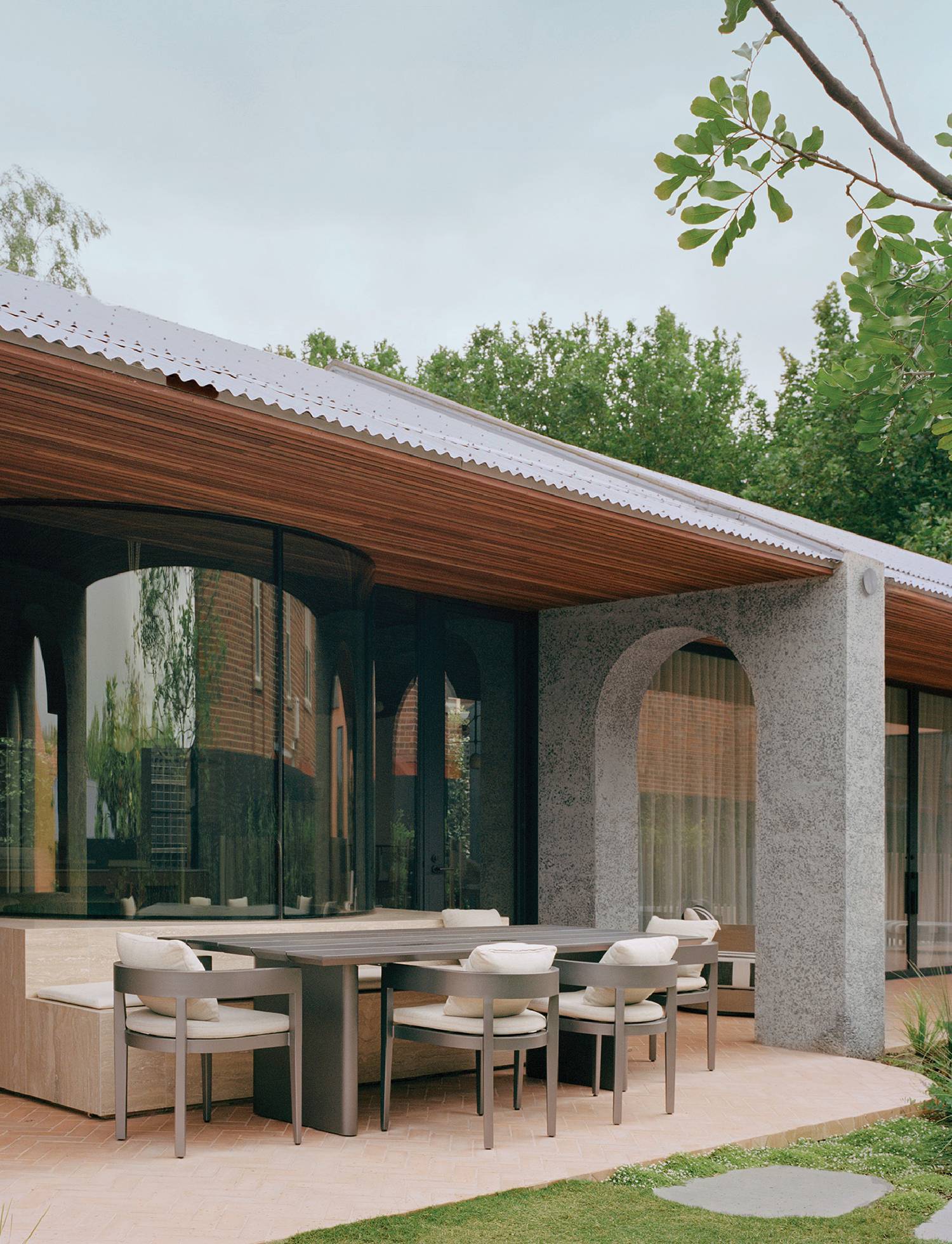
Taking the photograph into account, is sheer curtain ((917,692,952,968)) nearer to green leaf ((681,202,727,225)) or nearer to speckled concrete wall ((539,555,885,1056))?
speckled concrete wall ((539,555,885,1056))

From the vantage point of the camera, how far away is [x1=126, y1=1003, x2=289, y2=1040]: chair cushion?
585 centimetres

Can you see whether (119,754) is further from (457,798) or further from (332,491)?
(457,798)

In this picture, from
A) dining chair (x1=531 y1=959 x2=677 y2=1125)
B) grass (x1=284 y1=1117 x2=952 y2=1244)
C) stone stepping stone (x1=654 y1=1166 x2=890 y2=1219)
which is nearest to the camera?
grass (x1=284 y1=1117 x2=952 y2=1244)

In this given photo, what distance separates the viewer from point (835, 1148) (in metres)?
6.22

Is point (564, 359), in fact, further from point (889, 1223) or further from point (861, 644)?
point (889, 1223)


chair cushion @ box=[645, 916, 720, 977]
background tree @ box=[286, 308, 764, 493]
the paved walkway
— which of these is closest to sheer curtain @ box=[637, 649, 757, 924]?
chair cushion @ box=[645, 916, 720, 977]

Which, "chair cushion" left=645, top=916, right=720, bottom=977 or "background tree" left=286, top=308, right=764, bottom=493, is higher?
"background tree" left=286, top=308, right=764, bottom=493

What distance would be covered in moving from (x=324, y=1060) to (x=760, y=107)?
4.73 meters

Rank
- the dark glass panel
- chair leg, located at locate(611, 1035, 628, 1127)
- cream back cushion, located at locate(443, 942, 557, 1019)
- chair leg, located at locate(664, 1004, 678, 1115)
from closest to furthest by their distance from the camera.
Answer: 1. cream back cushion, located at locate(443, 942, 557, 1019)
2. chair leg, located at locate(611, 1035, 628, 1127)
3. chair leg, located at locate(664, 1004, 678, 1115)
4. the dark glass panel

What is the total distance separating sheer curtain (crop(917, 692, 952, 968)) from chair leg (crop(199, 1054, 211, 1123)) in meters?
9.86

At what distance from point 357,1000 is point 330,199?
40.2m

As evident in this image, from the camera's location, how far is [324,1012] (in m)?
6.36

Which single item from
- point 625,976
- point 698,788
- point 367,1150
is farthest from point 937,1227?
point 698,788

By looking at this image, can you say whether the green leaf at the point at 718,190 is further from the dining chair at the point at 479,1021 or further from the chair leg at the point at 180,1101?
the chair leg at the point at 180,1101
